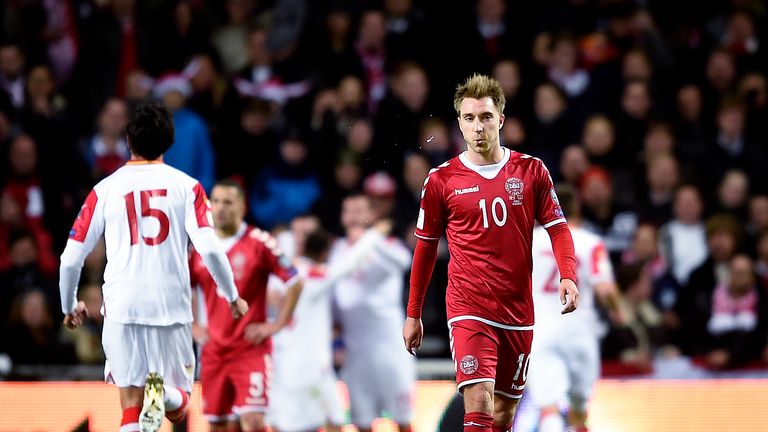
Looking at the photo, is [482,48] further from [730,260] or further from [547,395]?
A: [547,395]

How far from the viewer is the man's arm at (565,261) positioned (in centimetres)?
668

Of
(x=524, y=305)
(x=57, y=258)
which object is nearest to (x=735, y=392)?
(x=524, y=305)

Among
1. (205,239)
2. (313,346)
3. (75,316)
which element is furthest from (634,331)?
(75,316)

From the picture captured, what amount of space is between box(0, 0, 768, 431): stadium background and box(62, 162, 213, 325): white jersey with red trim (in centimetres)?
314

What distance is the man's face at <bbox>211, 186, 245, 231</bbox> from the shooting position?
888 centimetres

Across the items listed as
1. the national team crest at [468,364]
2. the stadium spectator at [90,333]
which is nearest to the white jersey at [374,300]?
the stadium spectator at [90,333]

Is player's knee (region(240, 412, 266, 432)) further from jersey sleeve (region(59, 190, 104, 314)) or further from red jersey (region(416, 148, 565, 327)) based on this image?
red jersey (region(416, 148, 565, 327))

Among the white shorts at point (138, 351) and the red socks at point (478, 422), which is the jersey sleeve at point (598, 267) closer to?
the red socks at point (478, 422)

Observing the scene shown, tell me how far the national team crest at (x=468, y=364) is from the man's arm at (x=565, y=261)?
530mm

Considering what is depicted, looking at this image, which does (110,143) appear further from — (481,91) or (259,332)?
(481,91)

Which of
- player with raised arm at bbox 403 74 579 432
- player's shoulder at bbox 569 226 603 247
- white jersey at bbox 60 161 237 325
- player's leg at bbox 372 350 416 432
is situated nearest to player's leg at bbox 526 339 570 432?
player's shoulder at bbox 569 226 603 247

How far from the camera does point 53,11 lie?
44.4 feet

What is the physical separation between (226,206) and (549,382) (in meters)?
2.72

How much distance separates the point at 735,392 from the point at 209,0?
22.5 feet
